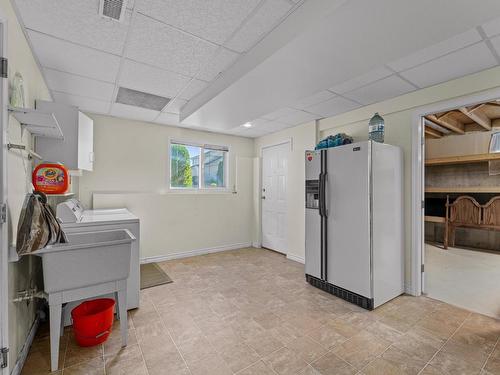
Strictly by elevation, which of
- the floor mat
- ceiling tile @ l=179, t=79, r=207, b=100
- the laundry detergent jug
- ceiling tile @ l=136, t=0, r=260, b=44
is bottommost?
the floor mat

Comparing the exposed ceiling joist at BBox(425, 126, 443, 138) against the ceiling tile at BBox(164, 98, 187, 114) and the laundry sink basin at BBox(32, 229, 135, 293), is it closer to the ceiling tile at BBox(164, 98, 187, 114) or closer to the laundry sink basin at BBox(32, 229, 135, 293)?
the ceiling tile at BBox(164, 98, 187, 114)

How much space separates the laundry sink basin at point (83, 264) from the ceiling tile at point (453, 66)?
315 cm

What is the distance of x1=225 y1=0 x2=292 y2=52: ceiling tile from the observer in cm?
166

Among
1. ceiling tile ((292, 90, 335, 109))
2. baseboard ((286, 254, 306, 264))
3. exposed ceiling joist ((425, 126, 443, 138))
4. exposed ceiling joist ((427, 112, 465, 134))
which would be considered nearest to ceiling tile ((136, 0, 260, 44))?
ceiling tile ((292, 90, 335, 109))

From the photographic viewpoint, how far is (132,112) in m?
3.74

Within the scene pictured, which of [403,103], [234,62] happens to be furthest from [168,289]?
[403,103]

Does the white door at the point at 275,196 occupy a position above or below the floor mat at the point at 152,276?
above

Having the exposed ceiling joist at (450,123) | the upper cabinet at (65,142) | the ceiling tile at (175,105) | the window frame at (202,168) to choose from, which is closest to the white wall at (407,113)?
the exposed ceiling joist at (450,123)

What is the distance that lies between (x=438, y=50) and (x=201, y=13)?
200 centimetres

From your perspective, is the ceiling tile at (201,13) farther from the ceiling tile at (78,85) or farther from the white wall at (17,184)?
the ceiling tile at (78,85)

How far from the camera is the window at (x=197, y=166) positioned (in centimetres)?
464

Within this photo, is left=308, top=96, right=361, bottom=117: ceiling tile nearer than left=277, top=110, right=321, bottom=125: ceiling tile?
Yes

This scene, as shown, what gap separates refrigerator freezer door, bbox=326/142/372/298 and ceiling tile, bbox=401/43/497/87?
33.9 inches

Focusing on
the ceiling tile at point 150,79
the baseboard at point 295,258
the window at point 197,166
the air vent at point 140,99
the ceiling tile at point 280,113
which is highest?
the ceiling tile at point 150,79
